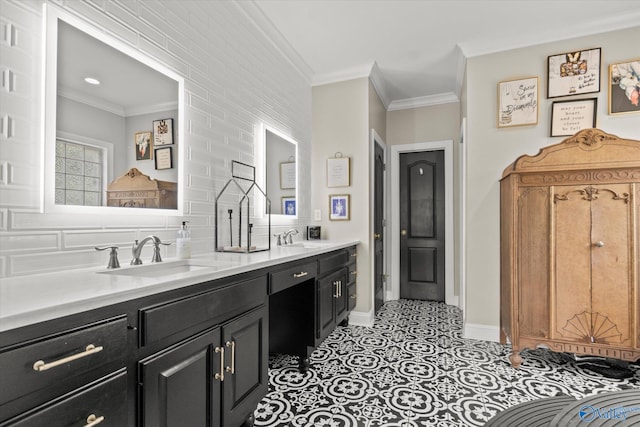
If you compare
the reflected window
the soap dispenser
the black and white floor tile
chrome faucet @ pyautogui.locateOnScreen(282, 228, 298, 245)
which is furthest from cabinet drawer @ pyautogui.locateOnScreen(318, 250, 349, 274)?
the reflected window

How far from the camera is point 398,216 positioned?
15.1 feet

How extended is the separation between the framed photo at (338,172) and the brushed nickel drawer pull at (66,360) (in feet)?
9.61

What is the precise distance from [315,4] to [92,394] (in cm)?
277

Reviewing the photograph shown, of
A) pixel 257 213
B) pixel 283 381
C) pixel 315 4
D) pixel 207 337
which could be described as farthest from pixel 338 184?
pixel 207 337

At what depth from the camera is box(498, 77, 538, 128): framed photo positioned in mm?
2910

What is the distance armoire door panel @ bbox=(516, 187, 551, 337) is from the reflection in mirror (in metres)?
1.99

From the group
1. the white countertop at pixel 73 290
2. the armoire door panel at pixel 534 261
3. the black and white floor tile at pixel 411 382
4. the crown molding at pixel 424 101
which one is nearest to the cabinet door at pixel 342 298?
the black and white floor tile at pixel 411 382

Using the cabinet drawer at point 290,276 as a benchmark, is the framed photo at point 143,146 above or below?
above

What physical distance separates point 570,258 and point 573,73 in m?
1.65

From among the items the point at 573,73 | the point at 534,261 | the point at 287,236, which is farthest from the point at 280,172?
the point at 573,73

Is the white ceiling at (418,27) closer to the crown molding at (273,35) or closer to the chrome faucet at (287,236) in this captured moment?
the crown molding at (273,35)

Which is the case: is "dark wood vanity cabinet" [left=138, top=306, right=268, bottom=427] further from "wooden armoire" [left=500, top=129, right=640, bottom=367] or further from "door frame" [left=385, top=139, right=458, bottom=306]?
"door frame" [left=385, top=139, right=458, bottom=306]

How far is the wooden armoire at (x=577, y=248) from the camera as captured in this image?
2.25 m

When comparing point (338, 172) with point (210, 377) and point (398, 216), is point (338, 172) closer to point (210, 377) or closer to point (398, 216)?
point (398, 216)
